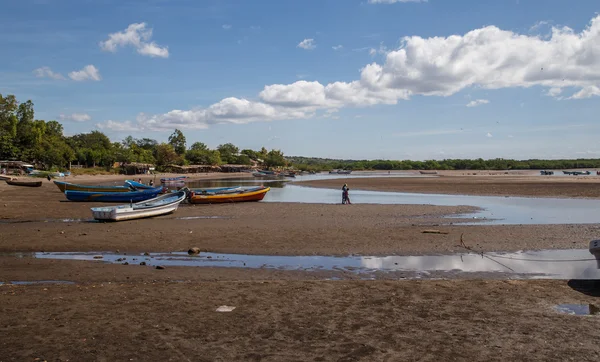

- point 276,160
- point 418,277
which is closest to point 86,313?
point 418,277

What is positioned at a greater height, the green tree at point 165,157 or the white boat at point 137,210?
the green tree at point 165,157

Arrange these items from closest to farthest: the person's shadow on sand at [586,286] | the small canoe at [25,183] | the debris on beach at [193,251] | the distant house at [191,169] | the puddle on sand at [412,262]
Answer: the person's shadow on sand at [586,286] < the puddle on sand at [412,262] < the debris on beach at [193,251] < the small canoe at [25,183] < the distant house at [191,169]

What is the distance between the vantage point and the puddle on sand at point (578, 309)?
27.7 feet

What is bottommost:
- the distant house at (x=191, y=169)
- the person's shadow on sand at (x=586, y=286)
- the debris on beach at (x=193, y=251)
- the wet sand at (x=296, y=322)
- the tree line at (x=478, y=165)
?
the debris on beach at (x=193, y=251)

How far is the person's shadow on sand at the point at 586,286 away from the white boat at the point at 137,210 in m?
18.8

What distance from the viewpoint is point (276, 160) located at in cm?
17525

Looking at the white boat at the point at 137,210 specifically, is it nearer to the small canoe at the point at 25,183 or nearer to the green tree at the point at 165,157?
the small canoe at the point at 25,183

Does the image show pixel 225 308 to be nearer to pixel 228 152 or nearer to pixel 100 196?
pixel 100 196

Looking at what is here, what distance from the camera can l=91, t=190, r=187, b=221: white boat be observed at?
22.0 meters

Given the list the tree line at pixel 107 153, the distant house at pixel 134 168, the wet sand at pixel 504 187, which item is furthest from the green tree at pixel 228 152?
the wet sand at pixel 504 187

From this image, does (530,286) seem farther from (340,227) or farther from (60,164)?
(60,164)

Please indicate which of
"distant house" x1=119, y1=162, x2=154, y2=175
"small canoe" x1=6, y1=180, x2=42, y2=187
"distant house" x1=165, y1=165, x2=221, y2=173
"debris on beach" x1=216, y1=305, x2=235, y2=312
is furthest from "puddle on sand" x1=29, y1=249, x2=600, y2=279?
"distant house" x1=165, y1=165, x2=221, y2=173

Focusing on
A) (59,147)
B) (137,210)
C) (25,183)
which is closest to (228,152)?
(59,147)

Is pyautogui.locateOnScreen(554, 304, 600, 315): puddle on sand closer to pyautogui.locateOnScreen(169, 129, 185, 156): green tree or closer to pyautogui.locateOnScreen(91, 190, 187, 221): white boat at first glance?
pyautogui.locateOnScreen(91, 190, 187, 221): white boat
